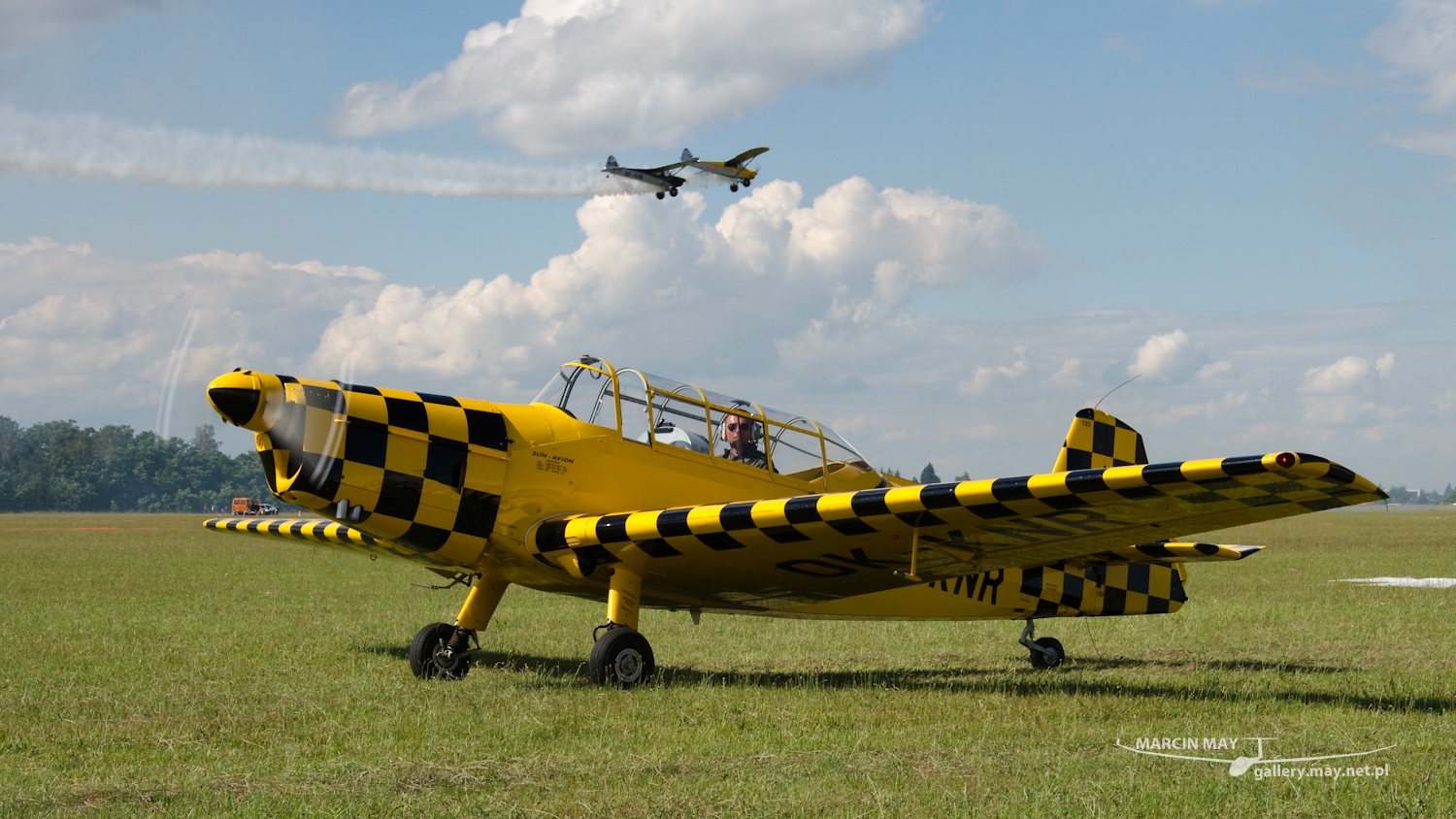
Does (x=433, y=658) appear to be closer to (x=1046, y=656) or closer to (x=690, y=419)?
(x=690, y=419)

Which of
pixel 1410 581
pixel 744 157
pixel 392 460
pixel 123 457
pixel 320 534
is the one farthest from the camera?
pixel 744 157

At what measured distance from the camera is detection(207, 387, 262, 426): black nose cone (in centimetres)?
834

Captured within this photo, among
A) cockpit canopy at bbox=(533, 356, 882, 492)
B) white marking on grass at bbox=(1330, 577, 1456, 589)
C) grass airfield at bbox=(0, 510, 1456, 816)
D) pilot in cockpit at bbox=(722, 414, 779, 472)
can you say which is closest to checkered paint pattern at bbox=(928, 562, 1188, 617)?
grass airfield at bbox=(0, 510, 1456, 816)

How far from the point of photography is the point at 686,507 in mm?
9789

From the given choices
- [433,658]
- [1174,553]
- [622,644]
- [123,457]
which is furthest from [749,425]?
[123,457]

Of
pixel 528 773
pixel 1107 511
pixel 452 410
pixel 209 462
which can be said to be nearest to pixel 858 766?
pixel 528 773

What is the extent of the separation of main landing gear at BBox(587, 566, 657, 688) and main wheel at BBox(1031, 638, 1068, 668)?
402 centimetres

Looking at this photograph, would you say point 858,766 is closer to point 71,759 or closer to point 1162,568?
point 71,759

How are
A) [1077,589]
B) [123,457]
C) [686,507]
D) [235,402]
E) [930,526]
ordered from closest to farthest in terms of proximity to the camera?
[930,526] < [235,402] < [686,507] < [1077,589] < [123,457]

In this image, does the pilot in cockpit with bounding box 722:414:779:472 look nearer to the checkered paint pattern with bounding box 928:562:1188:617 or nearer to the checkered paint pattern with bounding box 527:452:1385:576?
the checkered paint pattern with bounding box 527:452:1385:576

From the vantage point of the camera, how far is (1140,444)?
12.0 meters

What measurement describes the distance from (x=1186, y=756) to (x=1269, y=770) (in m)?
0.44

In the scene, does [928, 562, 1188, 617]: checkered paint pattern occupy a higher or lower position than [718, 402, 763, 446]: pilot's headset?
lower

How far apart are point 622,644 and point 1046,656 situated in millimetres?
4398
